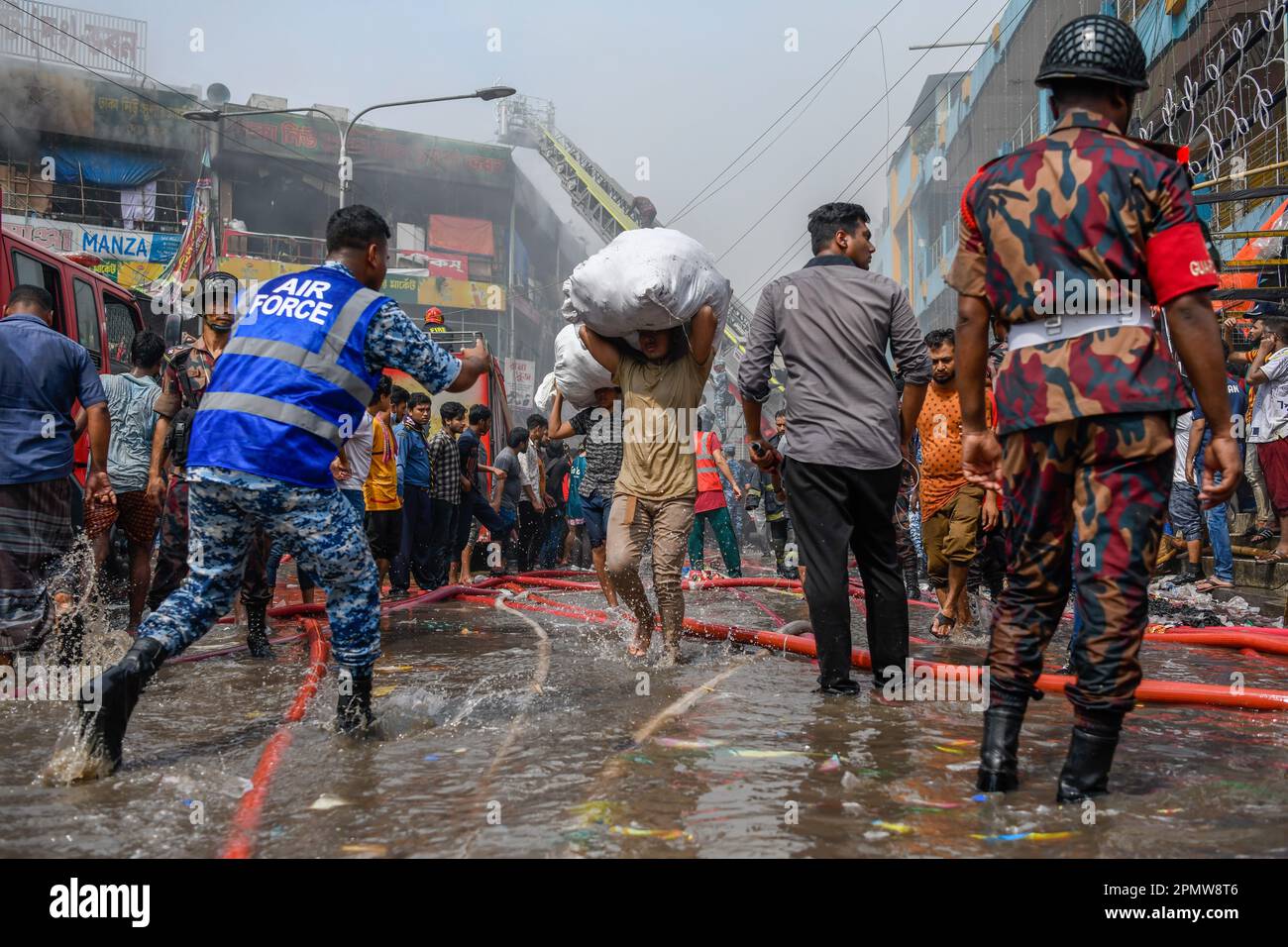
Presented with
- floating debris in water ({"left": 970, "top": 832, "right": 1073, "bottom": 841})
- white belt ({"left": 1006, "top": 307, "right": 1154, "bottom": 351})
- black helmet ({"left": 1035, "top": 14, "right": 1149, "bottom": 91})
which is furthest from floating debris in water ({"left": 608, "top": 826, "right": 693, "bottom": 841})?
black helmet ({"left": 1035, "top": 14, "right": 1149, "bottom": 91})

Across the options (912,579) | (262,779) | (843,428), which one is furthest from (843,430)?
(912,579)

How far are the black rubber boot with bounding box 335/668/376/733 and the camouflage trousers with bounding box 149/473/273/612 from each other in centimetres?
207

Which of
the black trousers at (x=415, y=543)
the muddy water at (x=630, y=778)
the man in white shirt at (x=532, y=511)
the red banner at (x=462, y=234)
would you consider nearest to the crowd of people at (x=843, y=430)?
the muddy water at (x=630, y=778)

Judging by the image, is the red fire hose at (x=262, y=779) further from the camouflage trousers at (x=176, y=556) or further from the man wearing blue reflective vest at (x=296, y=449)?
the camouflage trousers at (x=176, y=556)

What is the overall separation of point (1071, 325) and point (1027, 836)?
1325 millimetres

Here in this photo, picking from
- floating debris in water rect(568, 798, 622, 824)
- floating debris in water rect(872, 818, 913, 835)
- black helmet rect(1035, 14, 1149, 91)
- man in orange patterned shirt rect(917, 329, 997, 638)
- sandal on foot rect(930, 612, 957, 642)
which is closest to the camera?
floating debris in water rect(872, 818, 913, 835)

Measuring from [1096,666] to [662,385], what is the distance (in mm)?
2908

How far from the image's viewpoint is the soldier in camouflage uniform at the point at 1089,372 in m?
2.72

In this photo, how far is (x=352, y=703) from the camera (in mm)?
3650

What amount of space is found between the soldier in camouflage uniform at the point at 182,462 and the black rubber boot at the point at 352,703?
2058 mm

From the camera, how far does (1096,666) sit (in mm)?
2734

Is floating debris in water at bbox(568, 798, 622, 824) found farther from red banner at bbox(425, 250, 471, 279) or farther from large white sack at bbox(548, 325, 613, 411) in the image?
red banner at bbox(425, 250, 471, 279)

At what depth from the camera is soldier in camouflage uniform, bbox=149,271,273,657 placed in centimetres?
553
